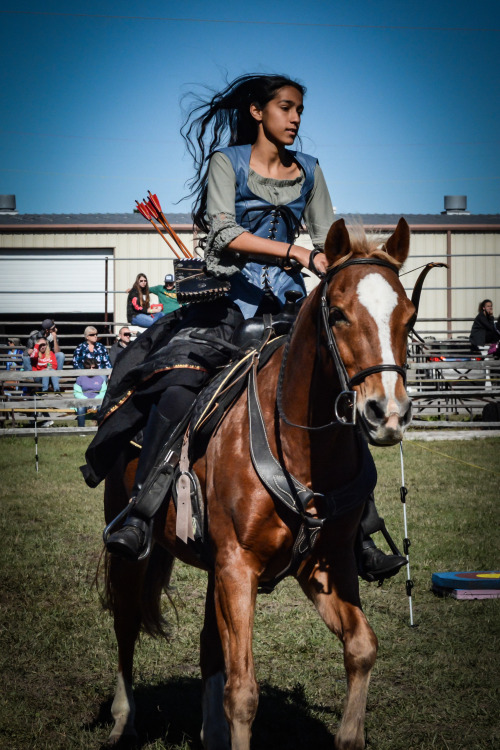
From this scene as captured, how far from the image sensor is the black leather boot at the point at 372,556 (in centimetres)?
395

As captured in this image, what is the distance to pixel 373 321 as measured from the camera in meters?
2.88

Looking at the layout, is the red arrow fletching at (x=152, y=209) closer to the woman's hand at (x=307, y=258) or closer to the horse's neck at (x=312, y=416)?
the woman's hand at (x=307, y=258)

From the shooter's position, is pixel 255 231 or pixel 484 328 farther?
pixel 484 328

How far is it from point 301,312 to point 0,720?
2.91 m

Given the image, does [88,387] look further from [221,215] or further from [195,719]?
[221,215]

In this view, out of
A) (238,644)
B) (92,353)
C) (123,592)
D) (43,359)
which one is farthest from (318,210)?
(43,359)

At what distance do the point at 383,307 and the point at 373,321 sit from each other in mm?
66

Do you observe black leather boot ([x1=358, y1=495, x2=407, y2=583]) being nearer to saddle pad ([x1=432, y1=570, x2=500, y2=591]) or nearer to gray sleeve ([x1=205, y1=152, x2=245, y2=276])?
gray sleeve ([x1=205, y1=152, x2=245, y2=276])

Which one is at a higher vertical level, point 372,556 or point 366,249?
point 366,249

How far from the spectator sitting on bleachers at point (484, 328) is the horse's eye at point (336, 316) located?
17146 mm

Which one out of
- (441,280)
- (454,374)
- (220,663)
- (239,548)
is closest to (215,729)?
(220,663)

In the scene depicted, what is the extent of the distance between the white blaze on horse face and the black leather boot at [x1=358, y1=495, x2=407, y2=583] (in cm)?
134

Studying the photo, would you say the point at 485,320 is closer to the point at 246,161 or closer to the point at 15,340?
the point at 15,340

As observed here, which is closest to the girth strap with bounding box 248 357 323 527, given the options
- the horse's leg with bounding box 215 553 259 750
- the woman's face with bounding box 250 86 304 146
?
the horse's leg with bounding box 215 553 259 750
